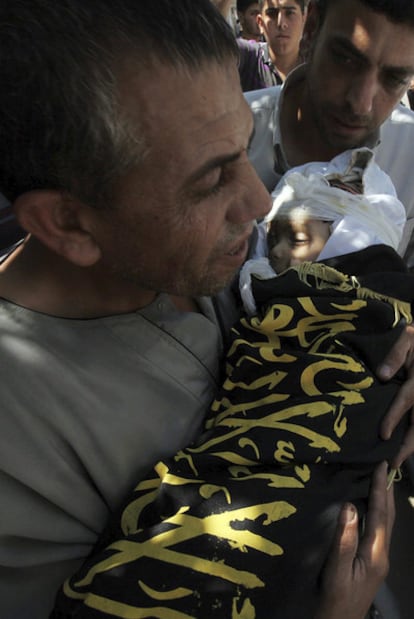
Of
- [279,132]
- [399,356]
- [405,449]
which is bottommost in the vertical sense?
[405,449]

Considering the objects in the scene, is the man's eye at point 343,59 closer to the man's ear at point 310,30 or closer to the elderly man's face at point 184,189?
the man's ear at point 310,30

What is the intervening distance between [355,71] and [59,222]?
1509 mm

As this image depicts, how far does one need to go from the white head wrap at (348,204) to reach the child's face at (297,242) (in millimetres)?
28

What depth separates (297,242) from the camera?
1715 millimetres

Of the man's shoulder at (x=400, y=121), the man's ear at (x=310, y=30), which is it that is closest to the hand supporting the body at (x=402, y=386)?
the man's shoulder at (x=400, y=121)

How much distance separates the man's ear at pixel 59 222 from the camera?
3.83 feet

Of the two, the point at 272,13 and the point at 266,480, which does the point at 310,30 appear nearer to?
the point at 266,480

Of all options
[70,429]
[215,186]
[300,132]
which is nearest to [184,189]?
[215,186]

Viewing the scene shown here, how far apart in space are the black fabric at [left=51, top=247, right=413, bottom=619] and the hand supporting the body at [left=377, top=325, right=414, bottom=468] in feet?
0.08

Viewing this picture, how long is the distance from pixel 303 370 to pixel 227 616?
58 cm

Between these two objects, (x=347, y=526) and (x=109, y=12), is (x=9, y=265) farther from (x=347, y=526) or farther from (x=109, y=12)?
(x=347, y=526)

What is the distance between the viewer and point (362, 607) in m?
1.24

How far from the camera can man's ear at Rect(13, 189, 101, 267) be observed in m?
1.17

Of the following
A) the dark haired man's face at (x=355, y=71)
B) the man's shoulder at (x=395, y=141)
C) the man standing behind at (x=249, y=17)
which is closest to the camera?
the dark haired man's face at (x=355, y=71)
